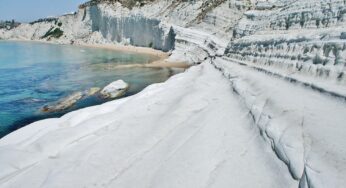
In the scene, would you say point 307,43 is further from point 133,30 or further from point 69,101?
point 133,30

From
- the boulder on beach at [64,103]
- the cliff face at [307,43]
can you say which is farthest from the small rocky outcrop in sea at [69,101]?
the cliff face at [307,43]

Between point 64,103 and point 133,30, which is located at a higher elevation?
point 133,30

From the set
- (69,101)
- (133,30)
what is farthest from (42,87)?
(133,30)

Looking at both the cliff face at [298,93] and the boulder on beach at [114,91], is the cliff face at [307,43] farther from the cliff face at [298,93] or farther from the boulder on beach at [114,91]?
the boulder on beach at [114,91]

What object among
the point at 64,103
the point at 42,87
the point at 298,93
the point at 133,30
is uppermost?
the point at 133,30

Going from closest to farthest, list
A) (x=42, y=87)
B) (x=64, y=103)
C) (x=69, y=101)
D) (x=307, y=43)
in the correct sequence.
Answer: (x=307, y=43), (x=64, y=103), (x=69, y=101), (x=42, y=87)

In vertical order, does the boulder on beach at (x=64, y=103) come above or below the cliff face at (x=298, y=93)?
below

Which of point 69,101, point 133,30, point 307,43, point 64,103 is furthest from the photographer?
point 133,30

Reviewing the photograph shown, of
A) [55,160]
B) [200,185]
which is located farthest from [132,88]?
[200,185]

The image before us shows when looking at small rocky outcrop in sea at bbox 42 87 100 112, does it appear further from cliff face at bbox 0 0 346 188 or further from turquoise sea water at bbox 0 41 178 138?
cliff face at bbox 0 0 346 188
